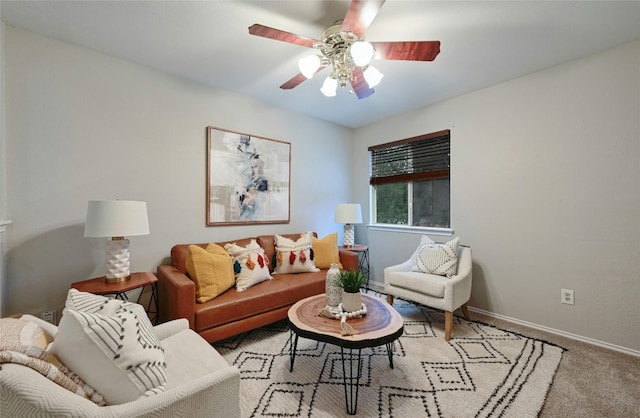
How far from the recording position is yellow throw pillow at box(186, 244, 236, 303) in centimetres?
218

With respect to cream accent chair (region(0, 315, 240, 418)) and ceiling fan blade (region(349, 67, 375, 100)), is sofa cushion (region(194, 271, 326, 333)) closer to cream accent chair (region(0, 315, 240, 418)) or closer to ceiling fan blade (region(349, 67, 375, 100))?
cream accent chair (region(0, 315, 240, 418))

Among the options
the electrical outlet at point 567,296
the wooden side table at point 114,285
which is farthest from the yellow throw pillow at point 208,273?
the electrical outlet at point 567,296

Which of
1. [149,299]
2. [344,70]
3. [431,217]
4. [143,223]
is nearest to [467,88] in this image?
[431,217]

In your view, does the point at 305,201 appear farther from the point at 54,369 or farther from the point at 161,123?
the point at 54,369

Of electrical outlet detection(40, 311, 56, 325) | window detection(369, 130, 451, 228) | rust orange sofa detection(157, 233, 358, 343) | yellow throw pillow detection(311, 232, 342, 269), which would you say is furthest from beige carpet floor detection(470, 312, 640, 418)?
electrical outlet detection(40, 311, 56, 325)

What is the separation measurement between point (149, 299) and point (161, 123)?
168cm

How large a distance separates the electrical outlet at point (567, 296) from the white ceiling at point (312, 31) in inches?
81.0

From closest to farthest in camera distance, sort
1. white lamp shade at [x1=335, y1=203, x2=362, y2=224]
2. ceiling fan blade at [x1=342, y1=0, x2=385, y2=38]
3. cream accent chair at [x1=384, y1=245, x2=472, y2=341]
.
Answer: ceiling fan blade at [x1=342, y1=0, x2=385, y2=38]
cream accent chair at [x1=384, y1=245, x2=472, y2=341]
white lamp shade at [x1=335, y1=203, x2=362, y2=224]

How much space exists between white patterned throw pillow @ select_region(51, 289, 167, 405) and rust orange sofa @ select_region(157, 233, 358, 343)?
0.97 metres

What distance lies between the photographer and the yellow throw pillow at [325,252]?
3.12m

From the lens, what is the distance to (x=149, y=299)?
2.51 metres

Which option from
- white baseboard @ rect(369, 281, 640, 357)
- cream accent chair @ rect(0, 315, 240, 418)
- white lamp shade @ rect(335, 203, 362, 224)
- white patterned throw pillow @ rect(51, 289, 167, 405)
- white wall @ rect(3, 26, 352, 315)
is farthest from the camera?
white lamp shade @ rect(335, 203, 362, 224)

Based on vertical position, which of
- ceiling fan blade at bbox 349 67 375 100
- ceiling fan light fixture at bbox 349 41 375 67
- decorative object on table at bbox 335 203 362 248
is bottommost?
decorative object on table at bbox 335 203 362 248

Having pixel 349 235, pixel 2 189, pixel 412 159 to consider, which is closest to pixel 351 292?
pixel 349 235
